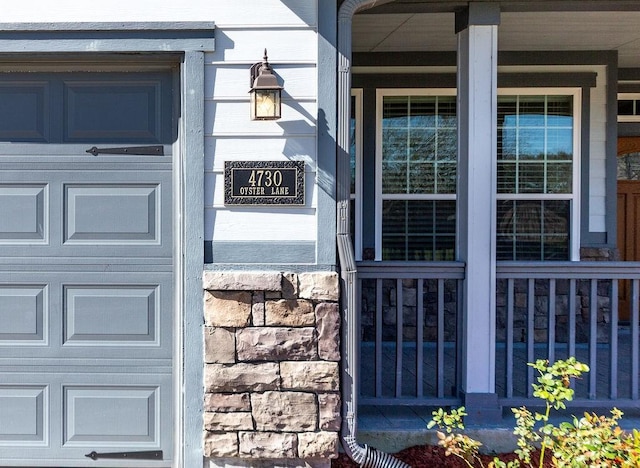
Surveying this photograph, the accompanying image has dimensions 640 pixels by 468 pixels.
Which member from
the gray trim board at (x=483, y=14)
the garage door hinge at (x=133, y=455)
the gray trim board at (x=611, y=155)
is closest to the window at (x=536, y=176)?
the gray trim board at (x=611, y=155)

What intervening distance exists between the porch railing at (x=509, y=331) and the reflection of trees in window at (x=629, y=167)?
1433 millimetres

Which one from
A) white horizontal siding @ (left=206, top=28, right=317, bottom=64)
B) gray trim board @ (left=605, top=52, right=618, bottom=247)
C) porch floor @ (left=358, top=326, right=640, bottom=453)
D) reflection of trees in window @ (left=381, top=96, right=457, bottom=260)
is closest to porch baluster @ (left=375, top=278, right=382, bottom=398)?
porch floor @ (left=358, top=326, right=640, bottom=453)

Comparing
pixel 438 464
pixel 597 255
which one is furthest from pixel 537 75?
pixel 438 464

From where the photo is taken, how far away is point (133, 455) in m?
2.79

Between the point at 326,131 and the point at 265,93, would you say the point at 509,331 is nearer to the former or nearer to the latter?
the point at 326,131

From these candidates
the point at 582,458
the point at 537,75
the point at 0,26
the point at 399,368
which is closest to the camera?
the point at 582,458

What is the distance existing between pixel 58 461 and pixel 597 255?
15.5 feet

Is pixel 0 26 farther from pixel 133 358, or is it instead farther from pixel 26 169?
pixel 133 358

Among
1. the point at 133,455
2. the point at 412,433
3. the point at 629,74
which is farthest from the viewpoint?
the point at 629,74

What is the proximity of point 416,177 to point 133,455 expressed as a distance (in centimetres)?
347

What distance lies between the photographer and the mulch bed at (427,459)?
2.83 metres

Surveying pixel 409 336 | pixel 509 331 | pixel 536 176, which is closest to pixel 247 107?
pixel 509 331

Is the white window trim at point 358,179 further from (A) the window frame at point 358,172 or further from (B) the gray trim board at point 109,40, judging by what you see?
(B) the gray trim board at point 109,40

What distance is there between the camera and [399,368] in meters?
3.16
